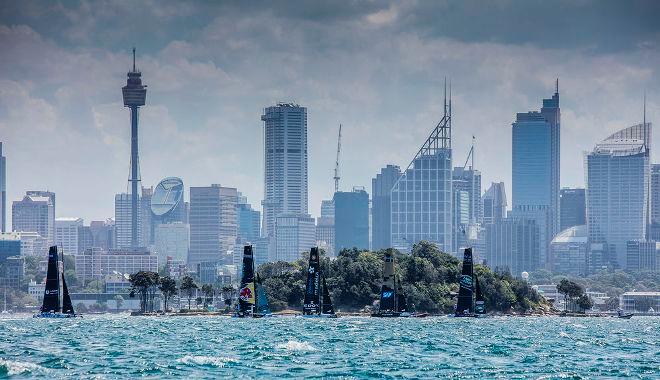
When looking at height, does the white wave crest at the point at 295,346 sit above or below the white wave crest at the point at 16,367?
below

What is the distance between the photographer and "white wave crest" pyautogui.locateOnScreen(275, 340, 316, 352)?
108562 mm

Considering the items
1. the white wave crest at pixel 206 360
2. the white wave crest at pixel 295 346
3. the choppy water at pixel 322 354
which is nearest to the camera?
the choppy water at pixel 322 354

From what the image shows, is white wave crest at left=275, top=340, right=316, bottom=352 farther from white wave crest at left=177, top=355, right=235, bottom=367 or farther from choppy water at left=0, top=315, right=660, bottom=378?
white wave crest at left=177, top=355, right=235, bottom=367

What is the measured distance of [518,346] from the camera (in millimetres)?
118000

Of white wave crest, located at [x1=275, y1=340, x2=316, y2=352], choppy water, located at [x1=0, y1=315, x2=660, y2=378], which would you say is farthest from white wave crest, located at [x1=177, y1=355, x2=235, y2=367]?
white wave crest, located at [x1=275, y1=340, x2=316, y2=352]

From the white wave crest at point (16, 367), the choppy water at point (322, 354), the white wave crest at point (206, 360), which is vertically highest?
the white wave crest at point (16, 367)

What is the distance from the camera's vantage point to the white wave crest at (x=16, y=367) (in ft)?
271

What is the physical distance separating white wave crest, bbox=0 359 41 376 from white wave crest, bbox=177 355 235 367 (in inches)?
387

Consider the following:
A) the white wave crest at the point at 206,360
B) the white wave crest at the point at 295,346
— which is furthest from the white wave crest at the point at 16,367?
the white wave crest at the point at 295,346

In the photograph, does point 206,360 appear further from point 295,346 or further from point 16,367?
point 295,346

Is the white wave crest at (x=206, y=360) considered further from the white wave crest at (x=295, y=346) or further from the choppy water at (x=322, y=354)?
the white wave crest at (x=295, y=346)

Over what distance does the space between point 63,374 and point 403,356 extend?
27.8 meters

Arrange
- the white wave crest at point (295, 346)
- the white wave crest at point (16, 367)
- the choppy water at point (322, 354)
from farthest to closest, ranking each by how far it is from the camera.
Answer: the white wave crest at point (295, 346) < the choppy water at point (322, 354) < the white wave crest at point (16, 367)

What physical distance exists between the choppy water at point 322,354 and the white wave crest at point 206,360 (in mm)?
83
